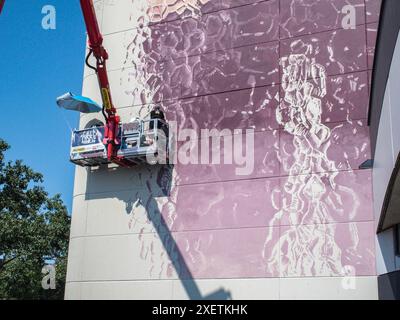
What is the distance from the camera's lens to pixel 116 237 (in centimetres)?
1588

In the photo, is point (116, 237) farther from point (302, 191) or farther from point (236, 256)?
point (302, 191)

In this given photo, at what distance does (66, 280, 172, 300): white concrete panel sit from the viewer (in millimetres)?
14875

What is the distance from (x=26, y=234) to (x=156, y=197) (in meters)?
15.1

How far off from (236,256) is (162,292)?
7.70 ft

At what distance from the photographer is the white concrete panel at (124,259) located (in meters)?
15.1

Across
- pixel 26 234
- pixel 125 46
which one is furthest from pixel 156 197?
pixel 26 234

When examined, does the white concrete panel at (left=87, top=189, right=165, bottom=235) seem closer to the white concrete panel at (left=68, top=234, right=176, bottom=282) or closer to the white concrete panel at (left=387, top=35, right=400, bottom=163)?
the white concrete panel at (left=68, top=234, right=176, bottom=282)

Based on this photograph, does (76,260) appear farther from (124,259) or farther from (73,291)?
(124,259)

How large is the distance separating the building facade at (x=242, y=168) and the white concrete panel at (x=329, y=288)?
26mm

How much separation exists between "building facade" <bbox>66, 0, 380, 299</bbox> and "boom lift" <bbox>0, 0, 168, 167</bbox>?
587 mm

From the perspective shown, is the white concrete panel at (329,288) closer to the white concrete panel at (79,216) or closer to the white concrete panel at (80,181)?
the white concrete panel at (79,216)

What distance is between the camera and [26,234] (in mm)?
28359

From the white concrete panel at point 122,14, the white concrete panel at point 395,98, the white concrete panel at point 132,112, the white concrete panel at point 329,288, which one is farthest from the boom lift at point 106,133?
the white concrete panel at point 395,98

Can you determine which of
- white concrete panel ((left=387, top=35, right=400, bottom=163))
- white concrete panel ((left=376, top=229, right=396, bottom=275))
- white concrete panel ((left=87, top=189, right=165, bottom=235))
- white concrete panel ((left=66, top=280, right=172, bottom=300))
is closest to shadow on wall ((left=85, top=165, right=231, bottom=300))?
white concrete panel ((left=87, top=189, right=165, bottom=235))
